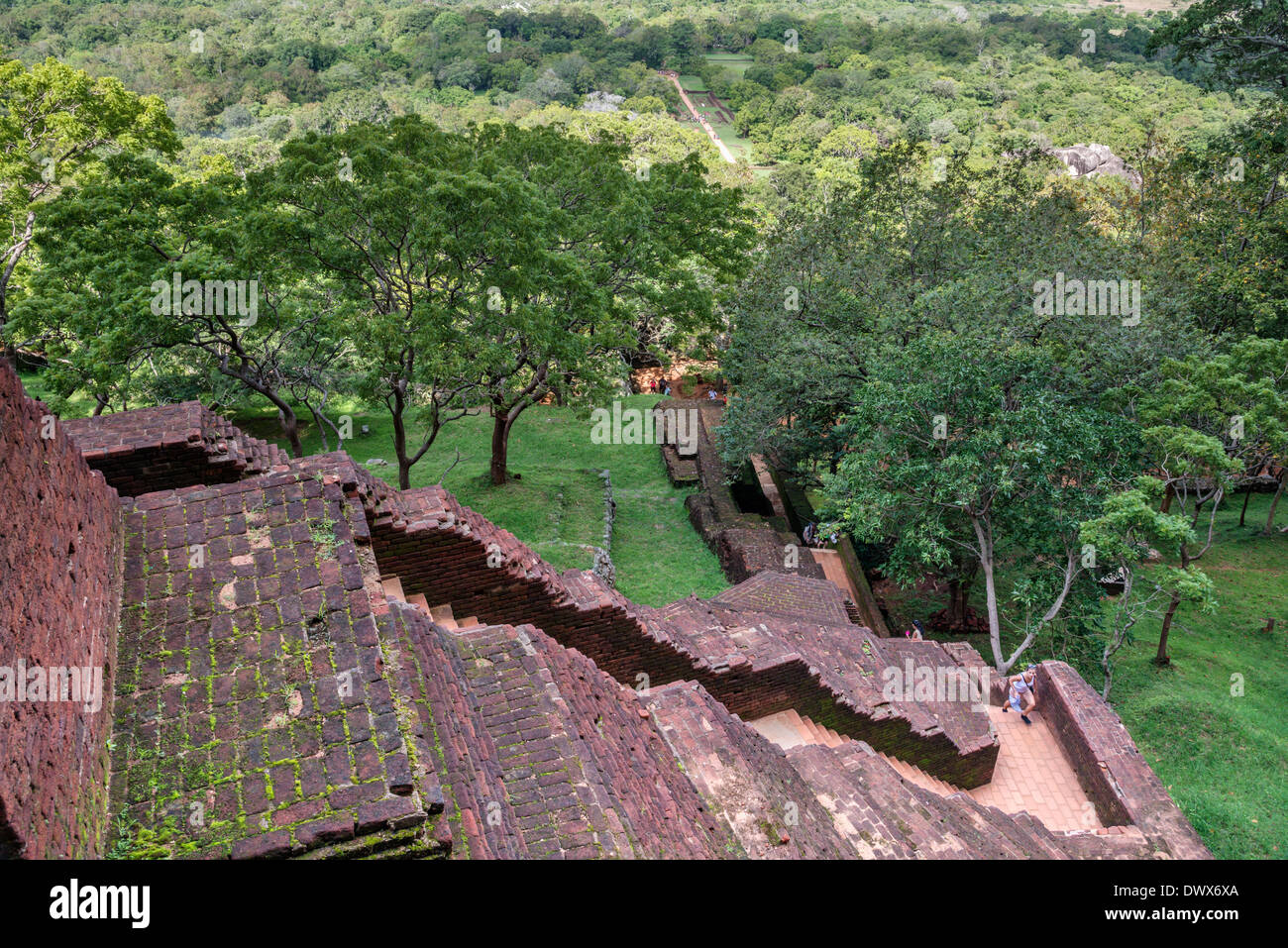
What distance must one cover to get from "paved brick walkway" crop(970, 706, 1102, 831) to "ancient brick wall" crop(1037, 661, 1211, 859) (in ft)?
0.56

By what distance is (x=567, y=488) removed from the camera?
22.5 m

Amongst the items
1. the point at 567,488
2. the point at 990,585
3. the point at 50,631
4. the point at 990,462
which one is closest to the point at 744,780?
the point at 50,631

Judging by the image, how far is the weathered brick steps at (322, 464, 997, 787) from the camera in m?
10.1

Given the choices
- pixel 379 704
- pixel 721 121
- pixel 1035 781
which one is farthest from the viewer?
pixel 721 121

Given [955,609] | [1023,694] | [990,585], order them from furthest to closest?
[955,609] → [990,585] → [1023,694]

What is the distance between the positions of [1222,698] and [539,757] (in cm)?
1510

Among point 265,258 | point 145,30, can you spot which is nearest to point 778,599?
point 265,258

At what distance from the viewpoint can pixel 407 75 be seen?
102 meters

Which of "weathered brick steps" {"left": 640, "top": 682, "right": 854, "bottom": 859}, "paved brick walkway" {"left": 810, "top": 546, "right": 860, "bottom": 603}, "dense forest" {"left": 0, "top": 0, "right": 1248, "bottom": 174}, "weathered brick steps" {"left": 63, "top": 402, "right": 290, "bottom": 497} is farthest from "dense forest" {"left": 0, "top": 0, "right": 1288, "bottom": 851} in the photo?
"dense forest" {"left": 0, "top": 0, "right": 1248, "bottom": 174}

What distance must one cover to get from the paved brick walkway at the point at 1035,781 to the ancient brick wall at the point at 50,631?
12.2 meters

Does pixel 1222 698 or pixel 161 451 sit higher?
pixel 161 451

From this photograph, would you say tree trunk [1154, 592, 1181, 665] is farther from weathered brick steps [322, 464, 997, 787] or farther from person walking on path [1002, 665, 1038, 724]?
weathered brick steps [322, 464, 997, 787]

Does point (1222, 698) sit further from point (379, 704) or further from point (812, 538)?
point (379, 704)

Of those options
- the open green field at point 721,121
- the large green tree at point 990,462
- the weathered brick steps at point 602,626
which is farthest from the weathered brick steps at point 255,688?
the open green field at point 721,121
